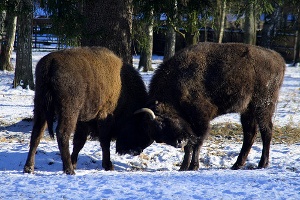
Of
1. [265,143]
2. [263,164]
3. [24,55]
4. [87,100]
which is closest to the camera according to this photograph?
[87,100]

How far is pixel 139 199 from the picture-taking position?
551 cm

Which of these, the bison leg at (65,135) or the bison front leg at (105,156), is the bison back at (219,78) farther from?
the bison leg at (65,135)

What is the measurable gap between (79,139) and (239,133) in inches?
172

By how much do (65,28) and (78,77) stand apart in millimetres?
4130

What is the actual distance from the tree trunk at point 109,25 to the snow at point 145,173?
6.75 ft

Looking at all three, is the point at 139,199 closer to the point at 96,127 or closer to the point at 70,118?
the point at 70,118

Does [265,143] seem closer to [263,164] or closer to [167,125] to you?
[263,164]

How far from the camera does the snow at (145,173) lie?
18.9 ft

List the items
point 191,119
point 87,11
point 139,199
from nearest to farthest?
point 139,199 → point 191,119 → point 87,11

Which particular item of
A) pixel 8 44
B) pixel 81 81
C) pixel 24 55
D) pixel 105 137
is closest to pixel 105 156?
pixel 105 137

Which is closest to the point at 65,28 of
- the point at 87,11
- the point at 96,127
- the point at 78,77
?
the point at 87,11

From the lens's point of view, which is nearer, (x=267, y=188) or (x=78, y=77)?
(x=267, y=188)

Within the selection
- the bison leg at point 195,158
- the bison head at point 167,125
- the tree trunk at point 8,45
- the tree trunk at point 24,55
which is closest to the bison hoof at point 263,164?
the bison leg at point 195,158

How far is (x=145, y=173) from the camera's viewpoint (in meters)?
7.20
